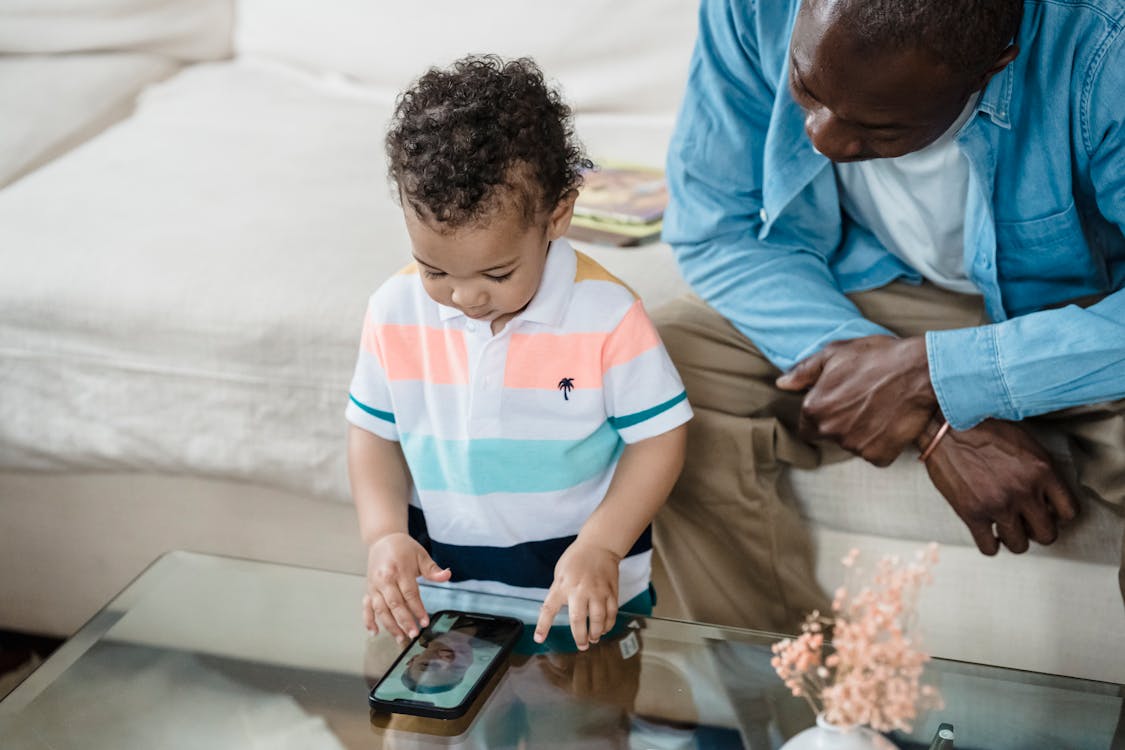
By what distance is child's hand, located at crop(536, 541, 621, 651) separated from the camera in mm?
920

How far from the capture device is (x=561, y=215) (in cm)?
100

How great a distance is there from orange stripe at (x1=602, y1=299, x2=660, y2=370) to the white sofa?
25 cm

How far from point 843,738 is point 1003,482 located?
0.47m

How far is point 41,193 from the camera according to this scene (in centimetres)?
156

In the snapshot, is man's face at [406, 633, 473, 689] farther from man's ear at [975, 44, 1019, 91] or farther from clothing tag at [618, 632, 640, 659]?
man's ear at [975, 44, 1019, 91]

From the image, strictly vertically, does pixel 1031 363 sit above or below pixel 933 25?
below

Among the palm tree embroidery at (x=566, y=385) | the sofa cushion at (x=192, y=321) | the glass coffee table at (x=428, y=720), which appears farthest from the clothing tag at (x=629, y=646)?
the sofa cushion at (x=192, y=321)

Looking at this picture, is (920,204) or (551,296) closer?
(551,296)

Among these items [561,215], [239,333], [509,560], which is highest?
[561,215]

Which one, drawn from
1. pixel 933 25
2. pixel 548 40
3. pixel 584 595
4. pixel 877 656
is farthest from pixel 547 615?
pixel 548 40

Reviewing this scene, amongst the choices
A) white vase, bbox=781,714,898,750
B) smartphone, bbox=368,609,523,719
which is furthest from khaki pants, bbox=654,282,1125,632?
white vase, bbox=781,714,898,750

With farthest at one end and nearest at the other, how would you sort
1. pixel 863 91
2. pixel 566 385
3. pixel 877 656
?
pixel 566 385, pixel 863 91, pixel 877 656

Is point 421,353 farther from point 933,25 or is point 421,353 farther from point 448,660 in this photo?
point 933,25

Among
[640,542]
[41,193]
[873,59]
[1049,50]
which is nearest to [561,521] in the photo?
[640,542]
